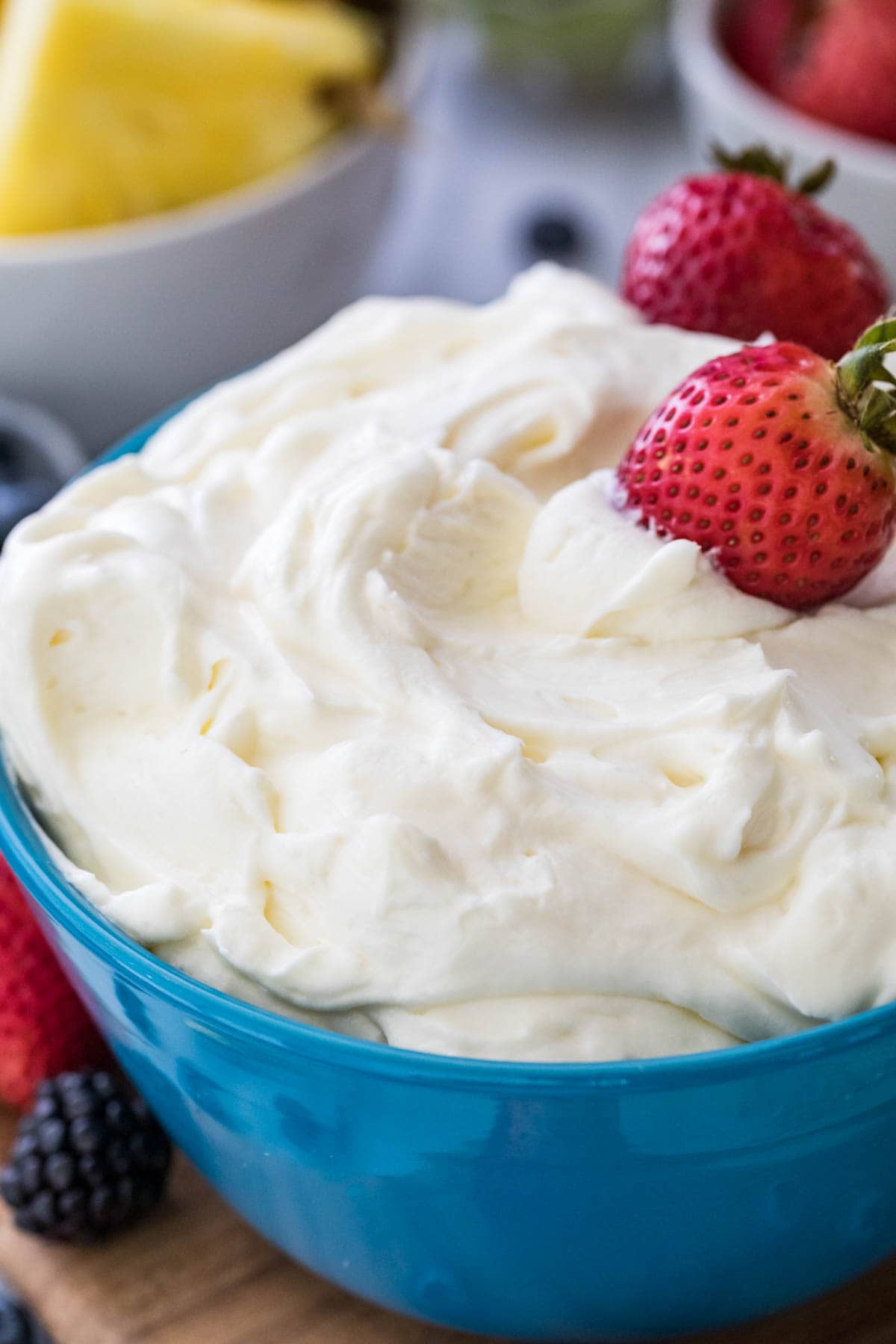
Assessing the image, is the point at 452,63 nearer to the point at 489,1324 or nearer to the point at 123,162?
the point at 123,162

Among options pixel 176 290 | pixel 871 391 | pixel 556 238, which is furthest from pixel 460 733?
pixel 556 238

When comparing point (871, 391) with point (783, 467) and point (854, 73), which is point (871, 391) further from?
point (854, 73)

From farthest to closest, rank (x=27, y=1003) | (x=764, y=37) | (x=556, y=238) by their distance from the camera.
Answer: (x=556, y=238), (x=764, y=37), (x=27, y=1003)

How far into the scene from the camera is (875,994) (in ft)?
2.96

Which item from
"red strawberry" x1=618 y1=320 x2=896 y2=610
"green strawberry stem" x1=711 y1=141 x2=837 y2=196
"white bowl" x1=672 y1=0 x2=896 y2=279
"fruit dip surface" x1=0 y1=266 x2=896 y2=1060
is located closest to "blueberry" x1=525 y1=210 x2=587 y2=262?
"white bowl" x1=672 y1=0 x2=896 y2=279

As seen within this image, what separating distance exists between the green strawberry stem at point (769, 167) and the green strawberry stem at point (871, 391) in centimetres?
42

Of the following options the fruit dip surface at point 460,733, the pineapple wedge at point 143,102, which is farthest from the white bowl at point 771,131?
the fruit dip surface at point 460,733

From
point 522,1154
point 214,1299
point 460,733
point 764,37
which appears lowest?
point 214,1299

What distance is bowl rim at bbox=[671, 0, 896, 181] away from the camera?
73.7 inches

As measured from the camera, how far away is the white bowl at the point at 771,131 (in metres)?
1.86

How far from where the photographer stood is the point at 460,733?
0.97 meters

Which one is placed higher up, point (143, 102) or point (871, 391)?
point (871, 391)

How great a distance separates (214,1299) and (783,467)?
72 centimetres

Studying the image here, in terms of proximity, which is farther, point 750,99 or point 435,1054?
point 750,99
